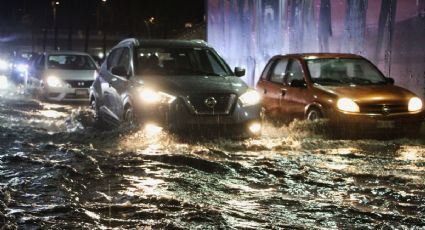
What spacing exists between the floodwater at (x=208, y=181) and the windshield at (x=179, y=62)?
1099mm

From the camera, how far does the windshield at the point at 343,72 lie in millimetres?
10516

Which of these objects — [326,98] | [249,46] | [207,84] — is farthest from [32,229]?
[249,46]

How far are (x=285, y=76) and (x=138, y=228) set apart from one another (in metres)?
7.07

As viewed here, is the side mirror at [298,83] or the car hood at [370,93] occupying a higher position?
the side mirror at [298,83]

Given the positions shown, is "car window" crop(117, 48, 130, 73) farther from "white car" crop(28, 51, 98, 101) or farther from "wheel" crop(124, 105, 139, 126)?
"white car" crop(28, 51, 98, 101)

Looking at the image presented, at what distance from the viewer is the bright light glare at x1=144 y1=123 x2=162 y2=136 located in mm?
8531

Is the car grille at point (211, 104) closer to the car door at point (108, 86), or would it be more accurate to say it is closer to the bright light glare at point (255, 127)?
the bright light glare at point (255, 127)

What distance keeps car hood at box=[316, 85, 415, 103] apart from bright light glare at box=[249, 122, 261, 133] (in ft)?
4.99

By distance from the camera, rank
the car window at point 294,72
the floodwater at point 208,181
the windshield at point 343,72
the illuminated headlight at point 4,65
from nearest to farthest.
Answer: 1. the floodwater at point 208,181
2. the windshield at point 343,72
3. the car window at point 294,72
4. the illuminated headlight at point 4,65

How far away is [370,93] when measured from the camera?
9.63m

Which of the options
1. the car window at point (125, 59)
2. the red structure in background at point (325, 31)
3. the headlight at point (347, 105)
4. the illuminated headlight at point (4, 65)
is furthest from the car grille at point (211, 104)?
the illuminated headlight at point (4, 65)

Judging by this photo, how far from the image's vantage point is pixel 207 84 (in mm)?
8766

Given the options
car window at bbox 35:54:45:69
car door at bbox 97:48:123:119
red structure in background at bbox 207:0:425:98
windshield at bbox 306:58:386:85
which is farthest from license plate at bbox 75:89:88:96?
windshield at bbox 306:58:386:85

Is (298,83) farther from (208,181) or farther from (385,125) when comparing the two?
(208,181)
